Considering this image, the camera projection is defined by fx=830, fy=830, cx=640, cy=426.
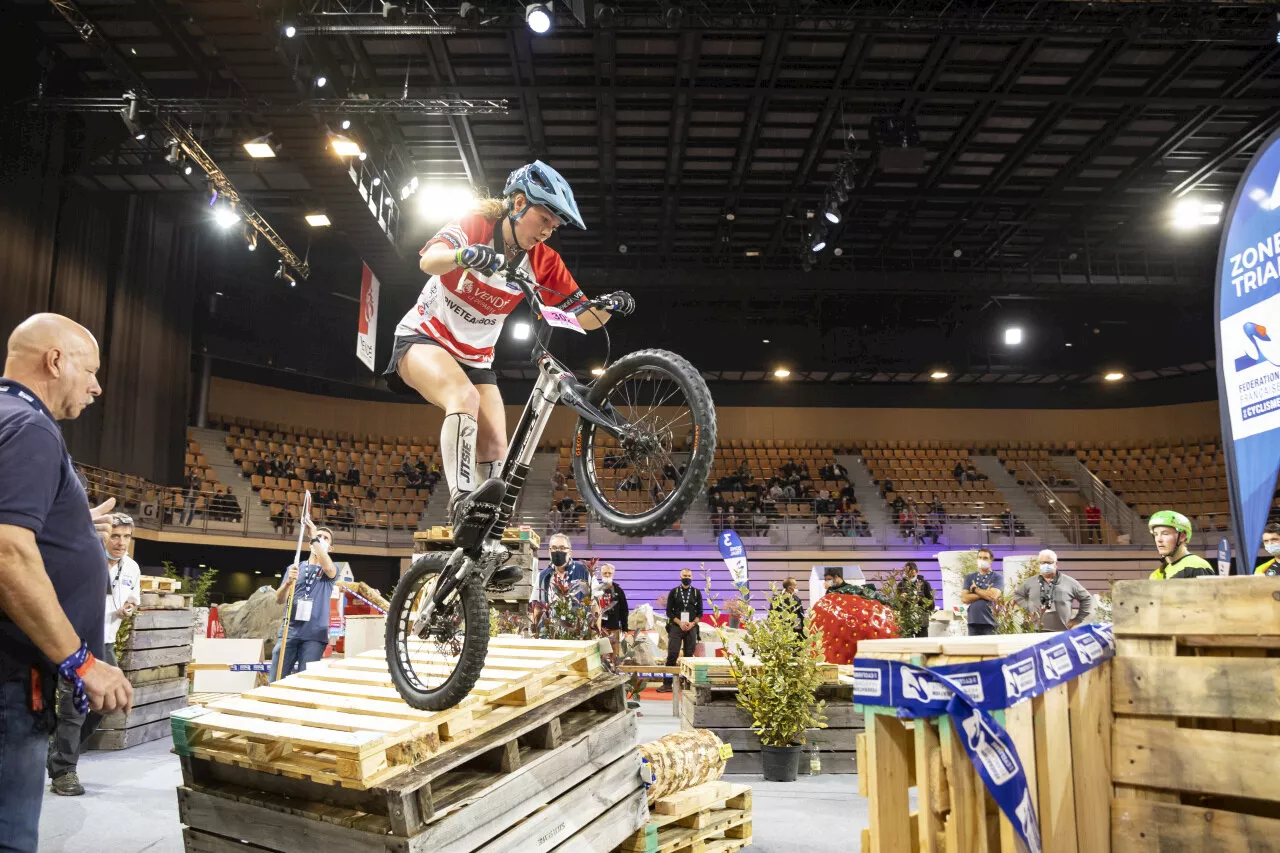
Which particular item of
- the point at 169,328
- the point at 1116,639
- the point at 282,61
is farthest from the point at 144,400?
the point at 1116,639

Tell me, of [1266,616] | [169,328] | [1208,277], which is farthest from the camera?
[1208,277]

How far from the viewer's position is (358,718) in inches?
130

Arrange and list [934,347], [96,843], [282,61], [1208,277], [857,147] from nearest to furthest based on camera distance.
→ [96,843]
[282,61]
[857,147]
[1208,277]
[934,347]

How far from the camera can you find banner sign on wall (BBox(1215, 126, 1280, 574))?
292cm

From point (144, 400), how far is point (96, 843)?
496 inches

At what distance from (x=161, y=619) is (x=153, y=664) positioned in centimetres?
42

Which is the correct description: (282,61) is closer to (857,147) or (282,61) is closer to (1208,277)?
(857,147)

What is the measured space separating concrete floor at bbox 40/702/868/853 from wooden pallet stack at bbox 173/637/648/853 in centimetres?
117

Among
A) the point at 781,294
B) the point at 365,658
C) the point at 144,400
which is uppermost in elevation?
the point at 781,294

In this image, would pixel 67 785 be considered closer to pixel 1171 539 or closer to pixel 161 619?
pixel 161 619

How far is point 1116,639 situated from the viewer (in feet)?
9.09

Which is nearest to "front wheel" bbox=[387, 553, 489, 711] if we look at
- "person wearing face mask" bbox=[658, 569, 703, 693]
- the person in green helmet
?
the person in green helmet

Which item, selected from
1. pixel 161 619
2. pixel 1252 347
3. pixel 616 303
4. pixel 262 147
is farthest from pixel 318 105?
pixel 1252 347

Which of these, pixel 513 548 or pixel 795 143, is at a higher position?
pixel 795 143
